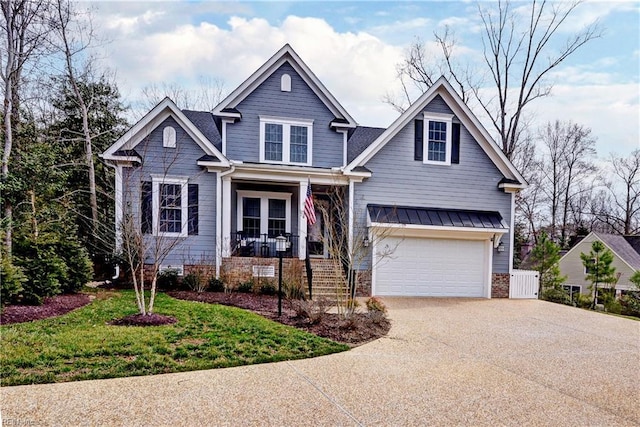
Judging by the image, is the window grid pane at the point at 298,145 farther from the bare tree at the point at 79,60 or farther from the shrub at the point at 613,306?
the shrub at the point at 613,306

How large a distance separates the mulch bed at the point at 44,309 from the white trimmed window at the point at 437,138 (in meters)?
11.4

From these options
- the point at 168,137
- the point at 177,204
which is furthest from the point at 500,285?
the point at 168,137

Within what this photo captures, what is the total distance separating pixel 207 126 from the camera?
1534cm

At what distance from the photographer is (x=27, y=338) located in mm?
6008

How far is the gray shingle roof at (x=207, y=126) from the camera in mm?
14602

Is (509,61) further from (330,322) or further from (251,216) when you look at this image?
(330,322)

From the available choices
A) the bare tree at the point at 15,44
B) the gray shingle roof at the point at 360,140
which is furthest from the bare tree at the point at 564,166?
the bare tree at the point at 15,44

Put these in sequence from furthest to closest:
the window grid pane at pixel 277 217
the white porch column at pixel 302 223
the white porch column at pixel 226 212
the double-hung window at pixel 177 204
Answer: the window grid pane at pixel 277 217, the white porch column at pixel 302 223, the white porch column at pixel 226 212, the double-hung window at pixel 177 204

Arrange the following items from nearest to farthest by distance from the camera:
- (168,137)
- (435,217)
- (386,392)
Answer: (386,392), (168,137), (435,217)

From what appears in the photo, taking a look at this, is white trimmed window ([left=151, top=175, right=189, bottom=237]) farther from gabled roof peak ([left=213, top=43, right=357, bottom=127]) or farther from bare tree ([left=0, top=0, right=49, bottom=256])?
bare tree ([left=0, top=0, right=49, bottom=256])

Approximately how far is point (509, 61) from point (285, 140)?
1694 cm

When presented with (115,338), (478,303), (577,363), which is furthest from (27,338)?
(478,303)

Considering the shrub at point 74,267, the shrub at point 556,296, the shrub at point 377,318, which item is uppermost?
the shrub at point 74,267

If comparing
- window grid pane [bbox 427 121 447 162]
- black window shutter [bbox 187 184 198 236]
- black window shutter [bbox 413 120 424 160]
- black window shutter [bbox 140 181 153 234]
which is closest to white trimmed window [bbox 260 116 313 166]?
black window shutter [bbox 187 184 198 236]
